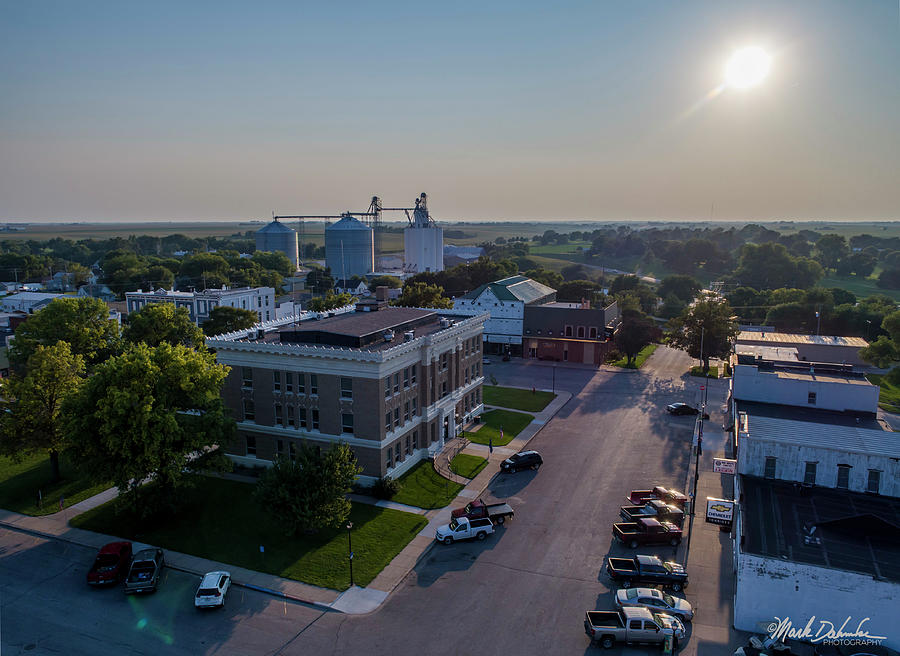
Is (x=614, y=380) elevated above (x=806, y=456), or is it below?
below

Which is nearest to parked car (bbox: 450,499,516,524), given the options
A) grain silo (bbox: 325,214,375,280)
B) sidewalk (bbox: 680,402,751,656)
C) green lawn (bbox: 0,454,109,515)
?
sidewalk (bbox: 680,402,751,656)

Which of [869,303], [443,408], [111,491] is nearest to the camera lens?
[111,491]

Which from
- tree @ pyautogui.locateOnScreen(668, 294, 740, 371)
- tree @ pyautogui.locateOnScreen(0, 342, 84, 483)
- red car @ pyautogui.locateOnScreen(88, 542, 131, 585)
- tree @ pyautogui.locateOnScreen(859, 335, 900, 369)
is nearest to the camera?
red car @ pyautogui.locateOnScreen(88, 542, 131, 585)

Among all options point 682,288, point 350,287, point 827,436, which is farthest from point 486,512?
point 682,288

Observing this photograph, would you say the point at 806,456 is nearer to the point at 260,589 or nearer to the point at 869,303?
the point at 260,589

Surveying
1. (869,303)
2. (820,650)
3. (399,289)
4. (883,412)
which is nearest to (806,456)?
(820,650)

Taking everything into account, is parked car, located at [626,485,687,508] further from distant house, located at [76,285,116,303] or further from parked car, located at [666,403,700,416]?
distant house, located at [76,285,116,303]
